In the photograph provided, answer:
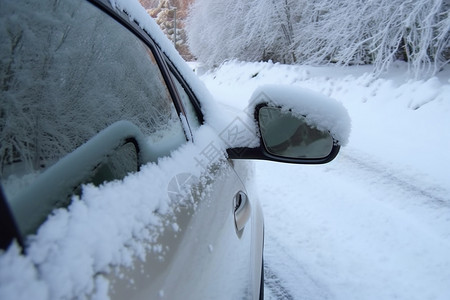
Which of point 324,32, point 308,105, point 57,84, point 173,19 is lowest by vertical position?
point 308,105

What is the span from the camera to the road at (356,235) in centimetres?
234

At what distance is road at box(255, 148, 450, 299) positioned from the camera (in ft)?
7.69

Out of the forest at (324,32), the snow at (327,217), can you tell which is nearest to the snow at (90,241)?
the snow at (327,217)

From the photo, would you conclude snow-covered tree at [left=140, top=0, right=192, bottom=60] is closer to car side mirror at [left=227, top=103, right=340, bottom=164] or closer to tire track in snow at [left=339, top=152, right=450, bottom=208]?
tire track in snow at [left=339, top=152, right=450, bottom=208]

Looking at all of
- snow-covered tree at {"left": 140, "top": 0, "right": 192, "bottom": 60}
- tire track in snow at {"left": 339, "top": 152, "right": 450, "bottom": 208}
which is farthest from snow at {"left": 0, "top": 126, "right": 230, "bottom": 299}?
snow-covered tree at {"left": 140, "top": 0, "right": 192, "bottom": 60}

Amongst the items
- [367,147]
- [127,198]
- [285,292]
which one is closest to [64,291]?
[127,198]

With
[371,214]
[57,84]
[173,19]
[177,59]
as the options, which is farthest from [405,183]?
[173,19]

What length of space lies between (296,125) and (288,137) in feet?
0.23

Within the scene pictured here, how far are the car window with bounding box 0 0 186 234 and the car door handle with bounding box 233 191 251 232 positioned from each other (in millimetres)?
Answer: 422

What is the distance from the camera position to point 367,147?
17.8 feet

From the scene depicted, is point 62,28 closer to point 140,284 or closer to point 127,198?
point 127,198

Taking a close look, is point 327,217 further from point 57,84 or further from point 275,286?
point 57,84

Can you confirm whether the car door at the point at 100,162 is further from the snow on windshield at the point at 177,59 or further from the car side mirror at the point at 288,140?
the car side mirror at the point at 288,140

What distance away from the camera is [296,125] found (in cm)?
140
